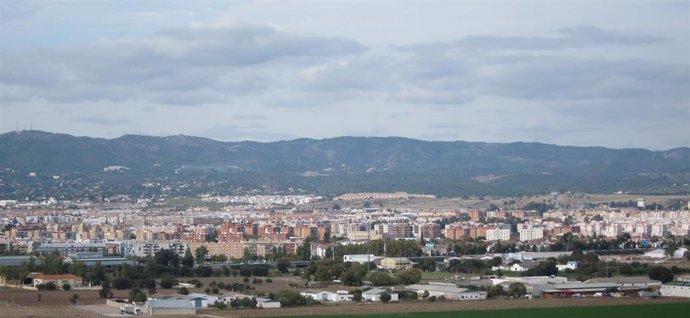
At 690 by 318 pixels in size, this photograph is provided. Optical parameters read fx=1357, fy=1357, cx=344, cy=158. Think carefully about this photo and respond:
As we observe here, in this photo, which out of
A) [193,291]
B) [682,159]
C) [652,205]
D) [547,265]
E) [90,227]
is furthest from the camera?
[682,159]

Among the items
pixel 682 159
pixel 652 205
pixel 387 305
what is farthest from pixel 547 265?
pixel 682 159

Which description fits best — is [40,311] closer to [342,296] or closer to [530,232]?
[342,296]

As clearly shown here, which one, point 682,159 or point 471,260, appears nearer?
point 471,260

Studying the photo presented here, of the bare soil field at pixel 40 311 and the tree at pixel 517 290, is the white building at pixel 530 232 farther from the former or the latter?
the bare soil field at pixel 40 311

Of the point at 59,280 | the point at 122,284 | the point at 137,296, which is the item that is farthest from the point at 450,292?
the point at 59,280

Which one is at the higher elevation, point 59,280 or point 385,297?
point 59,280

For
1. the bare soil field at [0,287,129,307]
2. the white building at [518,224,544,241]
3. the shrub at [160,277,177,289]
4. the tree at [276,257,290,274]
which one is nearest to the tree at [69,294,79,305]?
the bare soil field at [0,287,129,307]

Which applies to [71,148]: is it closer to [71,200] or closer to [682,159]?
[71,200]

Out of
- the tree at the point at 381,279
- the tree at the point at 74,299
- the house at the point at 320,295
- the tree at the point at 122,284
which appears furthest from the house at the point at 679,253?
the tree at the point at 74,299
